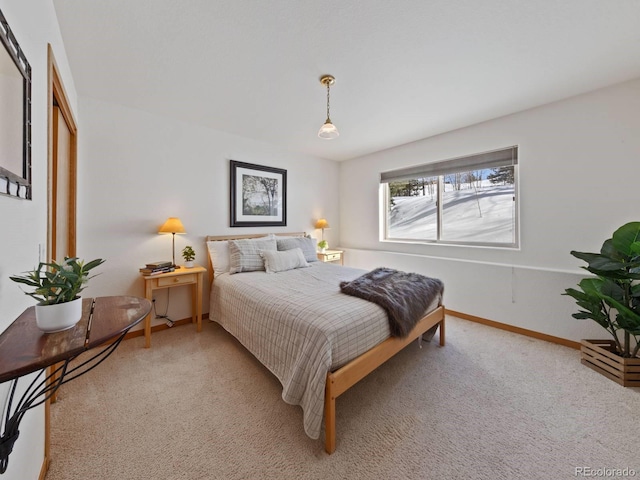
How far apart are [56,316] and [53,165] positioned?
1.69 meters

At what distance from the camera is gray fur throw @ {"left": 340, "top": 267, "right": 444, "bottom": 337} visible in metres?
1.92

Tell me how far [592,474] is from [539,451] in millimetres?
209

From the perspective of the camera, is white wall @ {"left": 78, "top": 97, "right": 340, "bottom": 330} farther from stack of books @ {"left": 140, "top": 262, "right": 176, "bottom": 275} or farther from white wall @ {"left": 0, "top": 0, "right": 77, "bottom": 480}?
white wall @ {"left": 0, "top": 0, "right": 77, "bottom": 480}

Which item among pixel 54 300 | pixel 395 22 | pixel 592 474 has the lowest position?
pixel 592 474

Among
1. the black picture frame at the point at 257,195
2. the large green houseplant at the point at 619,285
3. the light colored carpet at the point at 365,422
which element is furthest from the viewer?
the black picture frame at the point at 257,195

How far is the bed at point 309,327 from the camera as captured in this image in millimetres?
1465

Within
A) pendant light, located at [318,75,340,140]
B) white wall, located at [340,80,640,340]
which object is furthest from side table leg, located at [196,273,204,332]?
white wall, located at [340,80,640,340]

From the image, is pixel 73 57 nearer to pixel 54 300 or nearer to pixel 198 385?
pixel 54 300

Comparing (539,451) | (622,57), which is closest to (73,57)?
(539,451)

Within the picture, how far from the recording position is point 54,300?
863 millimetres

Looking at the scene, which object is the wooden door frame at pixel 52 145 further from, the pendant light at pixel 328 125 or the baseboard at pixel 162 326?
the pendant light at pixel 328 125

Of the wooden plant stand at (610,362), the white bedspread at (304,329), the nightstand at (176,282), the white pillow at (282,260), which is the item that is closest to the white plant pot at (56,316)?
the white bedspread at (304,329)

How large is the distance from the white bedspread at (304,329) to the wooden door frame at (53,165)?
3.94 feet

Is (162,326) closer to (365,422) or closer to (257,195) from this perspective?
(257,195)
